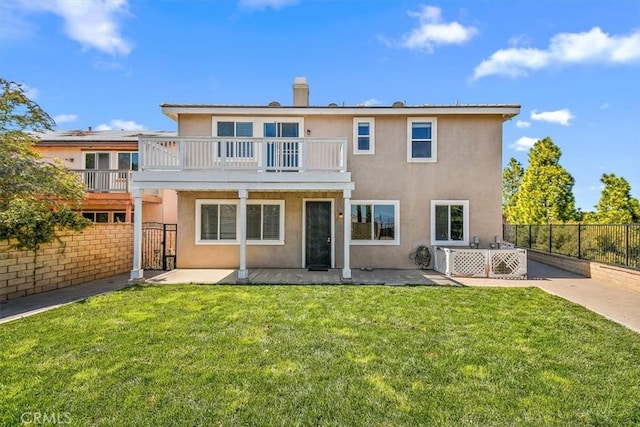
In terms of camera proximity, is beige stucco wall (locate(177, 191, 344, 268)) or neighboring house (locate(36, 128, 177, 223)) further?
neighboring house (locate(36, 128, 177, 223))

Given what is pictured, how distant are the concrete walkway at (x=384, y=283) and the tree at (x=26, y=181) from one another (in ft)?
5.29

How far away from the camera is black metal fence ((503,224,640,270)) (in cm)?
882

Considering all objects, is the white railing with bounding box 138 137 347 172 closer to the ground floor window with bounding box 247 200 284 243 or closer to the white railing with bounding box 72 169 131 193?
the ground floor window with bounding box 247 200 284 243

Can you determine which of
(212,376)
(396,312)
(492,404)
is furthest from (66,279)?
(492,404)

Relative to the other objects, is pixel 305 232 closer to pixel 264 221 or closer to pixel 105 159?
pixel 264 221

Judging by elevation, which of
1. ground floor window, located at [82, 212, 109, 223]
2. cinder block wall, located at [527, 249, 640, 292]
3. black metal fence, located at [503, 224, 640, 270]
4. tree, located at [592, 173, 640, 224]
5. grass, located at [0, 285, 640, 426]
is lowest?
grass, located at [0, 285, 640, 426]

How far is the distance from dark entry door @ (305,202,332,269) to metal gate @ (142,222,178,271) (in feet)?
16.1

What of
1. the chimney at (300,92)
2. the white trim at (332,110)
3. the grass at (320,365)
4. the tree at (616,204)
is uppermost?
the chimney at (300,92)

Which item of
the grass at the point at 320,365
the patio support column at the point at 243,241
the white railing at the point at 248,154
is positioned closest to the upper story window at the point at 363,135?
the white railing at the point at 248,154

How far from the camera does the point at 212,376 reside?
3.75 metres

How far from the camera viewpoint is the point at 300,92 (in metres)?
12.7

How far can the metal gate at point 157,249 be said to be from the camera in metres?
11.7

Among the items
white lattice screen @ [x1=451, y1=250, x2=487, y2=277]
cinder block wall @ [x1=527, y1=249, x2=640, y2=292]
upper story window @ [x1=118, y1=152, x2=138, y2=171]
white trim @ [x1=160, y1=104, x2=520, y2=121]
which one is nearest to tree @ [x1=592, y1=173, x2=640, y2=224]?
cinder block wall @ [x1=527, y1=249, x2=640, y2=292]

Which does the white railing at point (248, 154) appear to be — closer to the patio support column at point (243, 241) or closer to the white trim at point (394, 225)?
the patio support column at point (243, 241)
